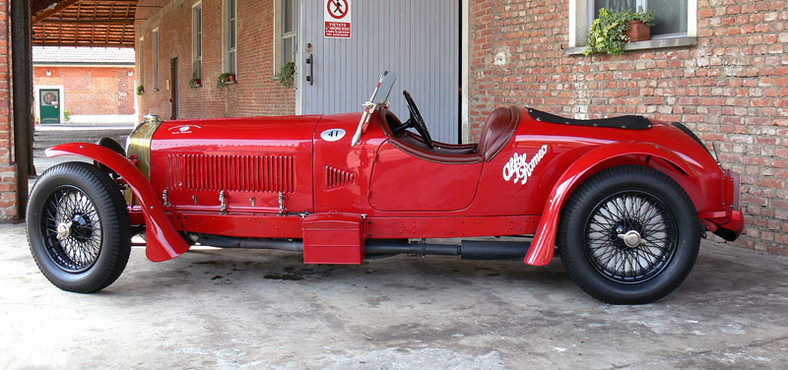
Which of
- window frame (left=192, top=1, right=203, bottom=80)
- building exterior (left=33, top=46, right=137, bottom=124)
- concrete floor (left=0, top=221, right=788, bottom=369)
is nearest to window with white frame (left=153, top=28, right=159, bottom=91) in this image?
window frame (left=192, top=1, right=203, bottom=80)

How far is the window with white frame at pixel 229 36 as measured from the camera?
14625 mm

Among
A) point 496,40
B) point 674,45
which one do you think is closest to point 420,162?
point 674,45

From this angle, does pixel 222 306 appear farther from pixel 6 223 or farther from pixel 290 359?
pixel 6 223

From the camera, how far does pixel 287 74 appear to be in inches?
421

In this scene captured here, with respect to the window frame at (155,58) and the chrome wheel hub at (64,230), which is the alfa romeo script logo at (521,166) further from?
the window frame at (155,58)

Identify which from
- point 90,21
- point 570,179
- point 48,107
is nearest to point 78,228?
point 570,179

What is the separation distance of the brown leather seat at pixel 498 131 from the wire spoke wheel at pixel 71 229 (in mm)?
2139

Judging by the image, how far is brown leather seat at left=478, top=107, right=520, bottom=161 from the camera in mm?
4098

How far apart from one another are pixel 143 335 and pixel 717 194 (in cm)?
300

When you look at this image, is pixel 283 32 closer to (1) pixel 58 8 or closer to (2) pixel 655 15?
(2) pixel 655 15

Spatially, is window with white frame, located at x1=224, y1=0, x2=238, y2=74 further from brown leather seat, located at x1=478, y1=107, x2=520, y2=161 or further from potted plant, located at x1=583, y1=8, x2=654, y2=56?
brown leather seat, located at x1=478, y1=107, x2=520, y2=161

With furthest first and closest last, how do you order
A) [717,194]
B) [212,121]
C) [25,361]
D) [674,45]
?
[674,45] → [212,121] → [717,194] → [25,361]

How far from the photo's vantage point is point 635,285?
3908mm

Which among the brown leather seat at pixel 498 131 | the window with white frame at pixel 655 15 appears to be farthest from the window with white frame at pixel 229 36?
the brown leather seat at pixel 498 131
